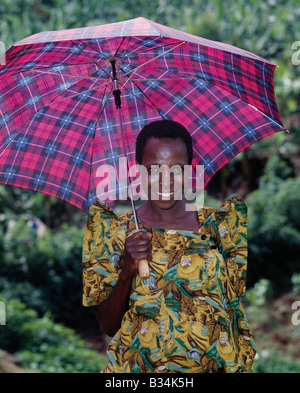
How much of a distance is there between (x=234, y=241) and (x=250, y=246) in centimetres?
600

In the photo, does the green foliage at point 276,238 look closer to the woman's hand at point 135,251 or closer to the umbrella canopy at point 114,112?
the umbrella canopy at point 114,112

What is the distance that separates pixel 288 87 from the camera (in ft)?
35.9

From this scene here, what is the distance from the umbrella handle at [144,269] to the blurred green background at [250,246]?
356cm

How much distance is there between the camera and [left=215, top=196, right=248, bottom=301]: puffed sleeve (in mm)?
2016

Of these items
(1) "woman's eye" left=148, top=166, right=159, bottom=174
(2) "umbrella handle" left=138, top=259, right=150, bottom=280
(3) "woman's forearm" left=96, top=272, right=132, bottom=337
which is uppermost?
(1) "woman's eye" left=148, top=166, right=159, bottom=174

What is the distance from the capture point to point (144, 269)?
1.76 metres

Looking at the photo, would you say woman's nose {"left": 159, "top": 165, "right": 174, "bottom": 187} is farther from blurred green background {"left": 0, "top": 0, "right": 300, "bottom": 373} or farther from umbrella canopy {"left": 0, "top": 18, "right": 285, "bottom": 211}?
blurred green background {"left": 0, "top": 0, "right": 300, "bottom": 373}

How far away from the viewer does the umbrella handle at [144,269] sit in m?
1.75

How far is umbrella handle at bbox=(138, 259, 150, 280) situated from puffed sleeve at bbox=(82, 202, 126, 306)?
0.17 meters

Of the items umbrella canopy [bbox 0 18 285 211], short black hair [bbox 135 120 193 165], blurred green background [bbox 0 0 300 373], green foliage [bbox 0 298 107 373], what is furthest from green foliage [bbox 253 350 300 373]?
short black hair [bbox 135 120 193 165]

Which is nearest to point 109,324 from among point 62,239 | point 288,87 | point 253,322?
point 253,322

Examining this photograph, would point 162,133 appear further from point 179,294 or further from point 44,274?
point 44,274
